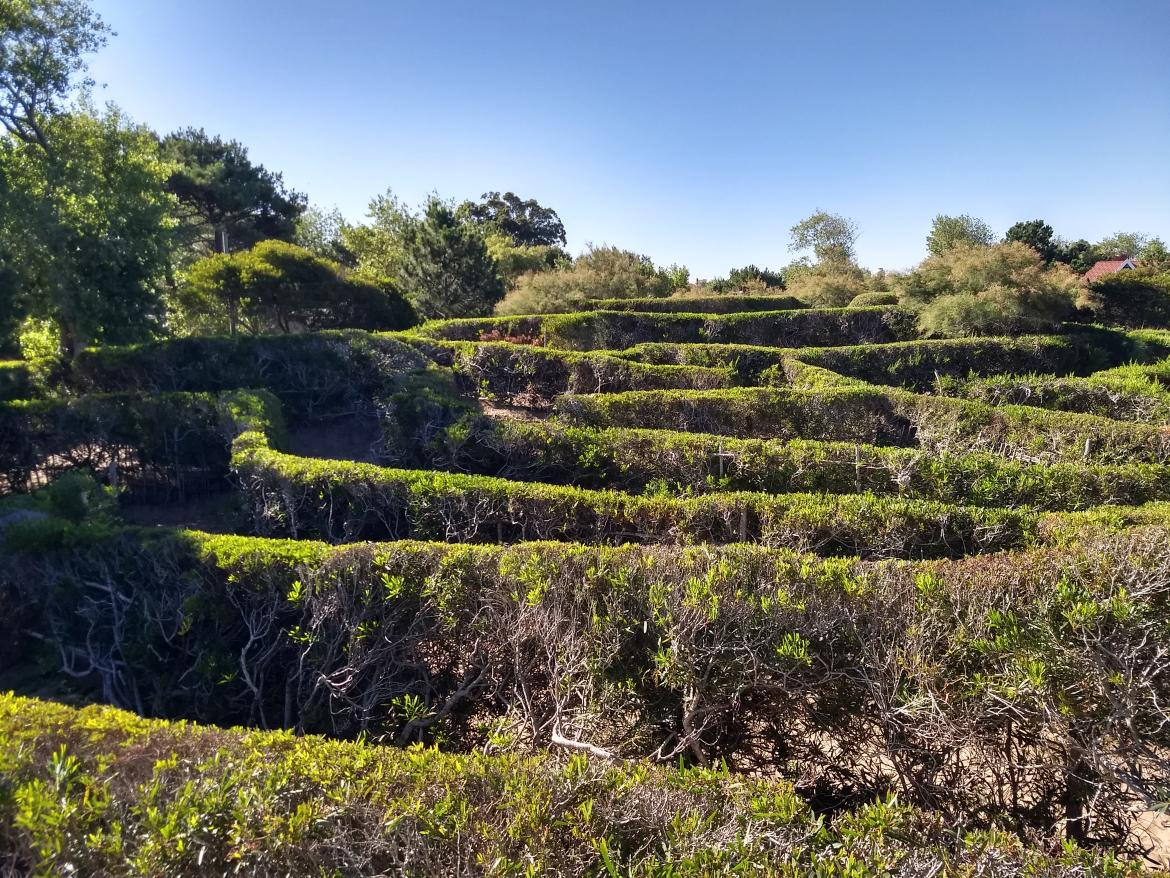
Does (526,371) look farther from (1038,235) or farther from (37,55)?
(1038,235)

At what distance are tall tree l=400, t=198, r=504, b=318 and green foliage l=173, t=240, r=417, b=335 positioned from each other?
4.96 metres

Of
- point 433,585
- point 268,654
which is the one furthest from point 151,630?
point 433,585

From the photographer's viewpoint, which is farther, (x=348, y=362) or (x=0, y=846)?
(x=348, y=362)

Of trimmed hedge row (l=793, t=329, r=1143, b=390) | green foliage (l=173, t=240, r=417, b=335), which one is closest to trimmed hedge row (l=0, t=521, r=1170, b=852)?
trimmed hedge row (l=793, t=329, r=1143, b=390)

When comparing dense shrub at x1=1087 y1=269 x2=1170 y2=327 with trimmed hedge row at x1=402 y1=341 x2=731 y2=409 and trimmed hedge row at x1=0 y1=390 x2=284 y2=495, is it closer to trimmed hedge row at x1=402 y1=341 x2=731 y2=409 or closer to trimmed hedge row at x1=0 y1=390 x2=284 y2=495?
trimmed hedge row at x1=402 y1=341 x2=731 y2=409

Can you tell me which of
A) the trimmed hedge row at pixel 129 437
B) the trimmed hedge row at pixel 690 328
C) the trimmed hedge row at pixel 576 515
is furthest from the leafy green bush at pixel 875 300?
the trimmed hedge row at pixel 129 437

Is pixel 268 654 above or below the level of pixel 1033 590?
below

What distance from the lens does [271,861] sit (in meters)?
2.71

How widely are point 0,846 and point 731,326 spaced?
2254 centimetres

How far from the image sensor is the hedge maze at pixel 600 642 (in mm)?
2898

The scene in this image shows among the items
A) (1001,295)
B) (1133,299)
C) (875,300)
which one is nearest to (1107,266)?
(1133,299)

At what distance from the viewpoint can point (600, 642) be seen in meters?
5.06

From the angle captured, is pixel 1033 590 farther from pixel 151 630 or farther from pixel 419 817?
pixel 151 630

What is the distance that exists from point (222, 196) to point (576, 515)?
34169 millimetres
